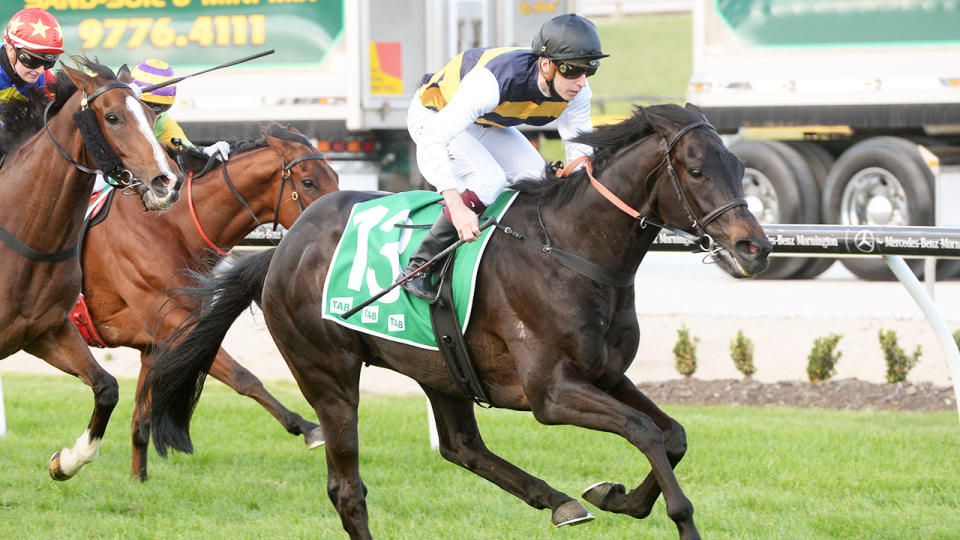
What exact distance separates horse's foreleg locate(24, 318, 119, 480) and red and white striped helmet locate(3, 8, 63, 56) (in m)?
1.17

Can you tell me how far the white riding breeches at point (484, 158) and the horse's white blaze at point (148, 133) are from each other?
953 millimetres

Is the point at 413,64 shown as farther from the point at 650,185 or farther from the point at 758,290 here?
the point at 650,185

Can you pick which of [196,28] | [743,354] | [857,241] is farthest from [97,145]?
[196,28]

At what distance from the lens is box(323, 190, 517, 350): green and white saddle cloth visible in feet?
15.5

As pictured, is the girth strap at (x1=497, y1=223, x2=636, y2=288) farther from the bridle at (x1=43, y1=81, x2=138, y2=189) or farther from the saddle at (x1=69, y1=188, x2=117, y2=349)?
the saddle at (x1=69, y1=188, x2=117, y2=349)

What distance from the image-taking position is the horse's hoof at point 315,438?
605cm

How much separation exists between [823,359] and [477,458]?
341 cm

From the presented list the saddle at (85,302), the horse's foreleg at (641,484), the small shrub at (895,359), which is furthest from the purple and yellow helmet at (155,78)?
the small shrub at (895,359)

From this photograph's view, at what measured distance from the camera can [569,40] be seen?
4457 millimetres

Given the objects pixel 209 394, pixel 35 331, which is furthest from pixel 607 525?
pixel 209 394

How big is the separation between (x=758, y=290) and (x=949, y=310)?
189cm

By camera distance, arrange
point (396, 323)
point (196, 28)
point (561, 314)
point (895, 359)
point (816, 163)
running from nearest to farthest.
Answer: point (561, 314), point (396, 323), point (895, 359), point (816, 163), point (196, 28)

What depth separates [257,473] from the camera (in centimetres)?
629

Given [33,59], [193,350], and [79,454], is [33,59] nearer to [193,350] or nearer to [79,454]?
[193,350]
